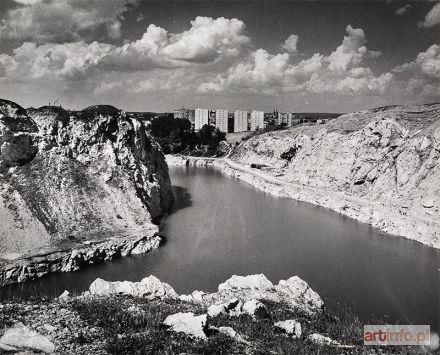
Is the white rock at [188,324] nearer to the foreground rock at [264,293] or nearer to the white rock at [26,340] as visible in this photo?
the white rock at [26,340]

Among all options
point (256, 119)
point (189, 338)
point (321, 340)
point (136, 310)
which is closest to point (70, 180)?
point (136, 310)

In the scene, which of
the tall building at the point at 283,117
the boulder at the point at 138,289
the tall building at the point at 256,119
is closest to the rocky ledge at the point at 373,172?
the boulder at the point at 138,289

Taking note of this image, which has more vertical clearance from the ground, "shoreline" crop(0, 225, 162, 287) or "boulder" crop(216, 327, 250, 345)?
"boulder" crop(216, 327, 250, 345)

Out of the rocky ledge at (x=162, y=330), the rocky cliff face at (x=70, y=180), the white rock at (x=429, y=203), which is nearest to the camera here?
the rocky ledge at (x=162, y=330)

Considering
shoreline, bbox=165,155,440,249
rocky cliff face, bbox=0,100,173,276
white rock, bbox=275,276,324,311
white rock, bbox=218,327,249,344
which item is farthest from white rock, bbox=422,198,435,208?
white rock, bbox=218,327,249,344

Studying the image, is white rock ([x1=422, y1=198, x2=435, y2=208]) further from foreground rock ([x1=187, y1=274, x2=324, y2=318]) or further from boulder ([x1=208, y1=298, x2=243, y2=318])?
boulder ([x1=208, y1=298, x2=243, y2=318])

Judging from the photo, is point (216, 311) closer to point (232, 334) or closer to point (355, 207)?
point (232, 334)

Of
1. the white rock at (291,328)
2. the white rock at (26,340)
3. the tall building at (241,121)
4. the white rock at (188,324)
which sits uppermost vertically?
the tall building at (241,121)
